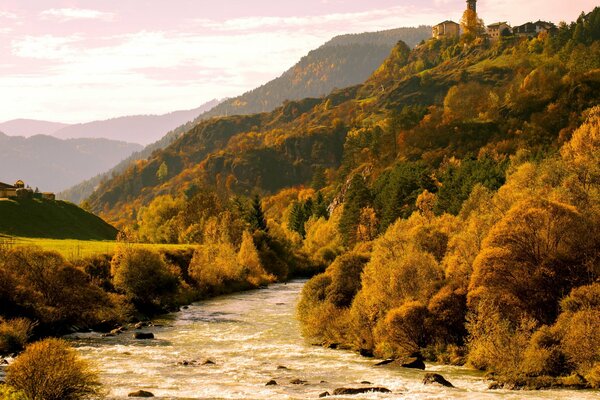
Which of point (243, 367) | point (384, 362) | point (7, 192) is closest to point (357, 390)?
point (384, 362)

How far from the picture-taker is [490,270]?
5169 cm

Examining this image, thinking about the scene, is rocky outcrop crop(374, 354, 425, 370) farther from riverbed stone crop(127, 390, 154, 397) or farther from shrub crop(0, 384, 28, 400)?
shrub crop(0, 384, 28, 400)

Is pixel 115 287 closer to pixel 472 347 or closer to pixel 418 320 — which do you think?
pixel 418 320

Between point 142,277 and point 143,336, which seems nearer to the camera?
point 143,336

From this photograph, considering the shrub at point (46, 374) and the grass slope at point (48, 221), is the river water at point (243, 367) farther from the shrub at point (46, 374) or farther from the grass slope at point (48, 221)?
the grass slope at point (48, 221)

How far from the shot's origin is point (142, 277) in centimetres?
8475

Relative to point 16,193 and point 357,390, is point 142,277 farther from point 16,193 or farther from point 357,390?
point 16,193

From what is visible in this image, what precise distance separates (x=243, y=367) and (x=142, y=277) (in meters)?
37.4

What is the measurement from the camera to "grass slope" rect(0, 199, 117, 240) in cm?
14062

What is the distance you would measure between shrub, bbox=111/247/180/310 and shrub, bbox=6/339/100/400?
43.0 meters

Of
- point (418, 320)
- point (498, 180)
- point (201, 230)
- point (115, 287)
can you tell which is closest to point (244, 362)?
point (418, 320)

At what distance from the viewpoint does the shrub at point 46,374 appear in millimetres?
37000

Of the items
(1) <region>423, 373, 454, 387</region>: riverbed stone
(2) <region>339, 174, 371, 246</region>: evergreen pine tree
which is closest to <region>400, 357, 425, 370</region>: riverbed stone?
(1) <region>423, 373, 454, 387</region>: riverbed stone

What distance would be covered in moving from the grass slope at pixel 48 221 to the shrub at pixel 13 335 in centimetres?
8105
